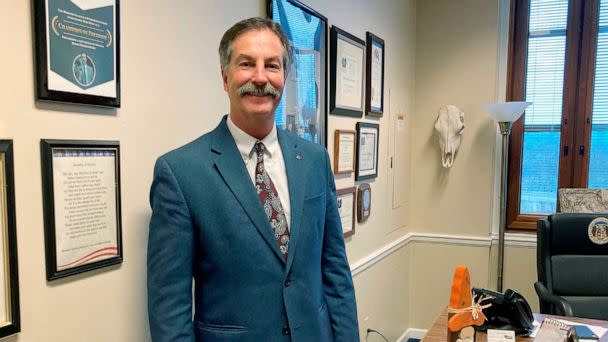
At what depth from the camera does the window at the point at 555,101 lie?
325 centimetres

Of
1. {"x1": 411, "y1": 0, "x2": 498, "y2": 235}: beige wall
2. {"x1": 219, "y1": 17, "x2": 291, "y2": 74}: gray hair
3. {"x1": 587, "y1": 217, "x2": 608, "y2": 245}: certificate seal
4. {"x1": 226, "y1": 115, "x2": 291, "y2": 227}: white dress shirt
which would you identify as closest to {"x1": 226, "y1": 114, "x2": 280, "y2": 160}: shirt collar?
{"x1": 226, "y1": 115, "x2": 291, "y2": 227}: white dress shirt

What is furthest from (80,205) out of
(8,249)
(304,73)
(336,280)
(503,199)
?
(503,199)

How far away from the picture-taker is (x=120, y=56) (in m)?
1.18

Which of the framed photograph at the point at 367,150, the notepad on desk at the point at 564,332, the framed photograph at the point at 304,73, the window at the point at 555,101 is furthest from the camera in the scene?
the window at the point at 555,101

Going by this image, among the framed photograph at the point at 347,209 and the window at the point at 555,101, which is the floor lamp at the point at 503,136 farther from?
the framed photograph at the point at 347,209

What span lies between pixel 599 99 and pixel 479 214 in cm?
113

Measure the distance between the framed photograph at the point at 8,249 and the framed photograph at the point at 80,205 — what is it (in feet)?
0.24

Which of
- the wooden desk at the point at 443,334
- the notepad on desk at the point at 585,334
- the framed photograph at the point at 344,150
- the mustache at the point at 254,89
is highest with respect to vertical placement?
the mustache at the point at 254,89

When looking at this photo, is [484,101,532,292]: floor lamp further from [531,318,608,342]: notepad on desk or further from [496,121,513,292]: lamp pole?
[531,318,608,342]: notepad on desk

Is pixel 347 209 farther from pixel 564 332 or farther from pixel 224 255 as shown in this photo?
pixel 224 255

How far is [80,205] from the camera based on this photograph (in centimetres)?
109

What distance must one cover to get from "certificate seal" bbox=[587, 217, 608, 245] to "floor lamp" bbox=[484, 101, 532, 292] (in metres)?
0.86

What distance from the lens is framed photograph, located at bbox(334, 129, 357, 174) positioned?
2332 millimetres

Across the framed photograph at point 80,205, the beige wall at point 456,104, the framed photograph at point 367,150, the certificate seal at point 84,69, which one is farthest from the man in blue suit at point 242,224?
the beige wall at point 456,104
